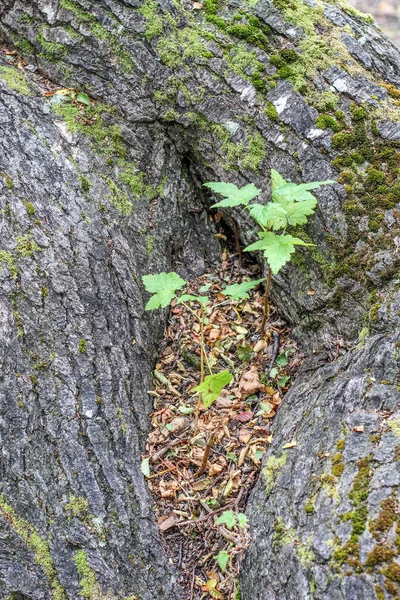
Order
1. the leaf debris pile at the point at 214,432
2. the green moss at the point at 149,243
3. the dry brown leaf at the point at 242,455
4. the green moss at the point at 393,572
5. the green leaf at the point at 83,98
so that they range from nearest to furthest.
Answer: the green moss at the point at 393,572 < the leaf debris pile at the point at 214,432 < the dry brown leaf at the point at 242,455 < the green moss at the point at 149,243 < the green leaf at the point at 83,98

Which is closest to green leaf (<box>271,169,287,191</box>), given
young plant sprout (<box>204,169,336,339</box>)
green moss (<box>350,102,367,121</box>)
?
young plant sprout (<box>204,169,336,339</box>)

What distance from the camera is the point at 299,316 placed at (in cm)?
320

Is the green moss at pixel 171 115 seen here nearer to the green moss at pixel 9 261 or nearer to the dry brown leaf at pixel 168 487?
the green moss at pixel 9 261

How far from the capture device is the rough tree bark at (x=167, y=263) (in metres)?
2.31

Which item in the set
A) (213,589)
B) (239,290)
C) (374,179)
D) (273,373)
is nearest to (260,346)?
(273,373)

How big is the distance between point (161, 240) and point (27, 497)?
189 cm

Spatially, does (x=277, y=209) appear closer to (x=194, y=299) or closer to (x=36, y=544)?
(x=194, y=299)

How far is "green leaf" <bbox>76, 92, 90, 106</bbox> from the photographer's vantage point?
11.7 ft

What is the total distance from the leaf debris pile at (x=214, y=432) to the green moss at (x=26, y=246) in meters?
1.08

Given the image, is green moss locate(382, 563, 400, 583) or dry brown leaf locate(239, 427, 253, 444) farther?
dry brown leaf locate(239, 427, 253, 444)

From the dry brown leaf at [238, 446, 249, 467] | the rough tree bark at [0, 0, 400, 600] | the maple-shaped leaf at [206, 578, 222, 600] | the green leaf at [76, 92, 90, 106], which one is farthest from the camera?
the green leaf at [76, 92, 90, 106]

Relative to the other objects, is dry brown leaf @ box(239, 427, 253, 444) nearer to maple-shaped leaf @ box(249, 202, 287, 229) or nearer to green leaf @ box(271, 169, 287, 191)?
maple-shaped leaf @ box(249, 202, 287, 229)

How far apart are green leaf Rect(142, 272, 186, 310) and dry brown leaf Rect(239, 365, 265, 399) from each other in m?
0.77

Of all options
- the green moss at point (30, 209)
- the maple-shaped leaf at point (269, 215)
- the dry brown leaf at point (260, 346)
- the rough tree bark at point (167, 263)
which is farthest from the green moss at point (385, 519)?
the green moss at point (30, 209)
